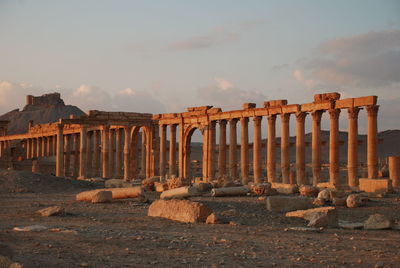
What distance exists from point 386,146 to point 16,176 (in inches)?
3445

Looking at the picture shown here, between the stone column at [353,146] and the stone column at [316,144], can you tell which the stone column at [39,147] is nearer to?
the stone column at [316,144]

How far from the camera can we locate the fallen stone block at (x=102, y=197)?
21.2m

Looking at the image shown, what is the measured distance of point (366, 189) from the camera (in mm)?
25547

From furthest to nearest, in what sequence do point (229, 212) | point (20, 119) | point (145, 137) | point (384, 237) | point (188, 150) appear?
point (20, 119) < point (145, 137) < point (188, 150) < point (229, 212) < point (384, 237)

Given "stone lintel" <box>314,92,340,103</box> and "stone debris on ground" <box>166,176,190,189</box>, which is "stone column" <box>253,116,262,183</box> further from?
"stone debris on ground" <box>166,176,190,189</box>

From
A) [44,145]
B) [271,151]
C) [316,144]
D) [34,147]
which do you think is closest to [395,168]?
[316,144]

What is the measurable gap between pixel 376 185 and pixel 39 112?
12582 centimetres

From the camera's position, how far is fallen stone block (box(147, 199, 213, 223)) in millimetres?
14984

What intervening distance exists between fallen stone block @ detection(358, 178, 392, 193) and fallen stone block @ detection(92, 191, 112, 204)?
38.9ft

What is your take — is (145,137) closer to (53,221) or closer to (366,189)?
(366,189)

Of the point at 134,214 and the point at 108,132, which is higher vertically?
the point at 108,132

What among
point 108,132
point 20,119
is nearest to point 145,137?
point 108,132

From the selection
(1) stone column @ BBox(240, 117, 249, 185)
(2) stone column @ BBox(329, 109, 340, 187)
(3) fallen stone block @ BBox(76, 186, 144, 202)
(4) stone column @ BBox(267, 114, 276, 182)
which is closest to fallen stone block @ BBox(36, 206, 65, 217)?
(3) fallen stone block @ BBox(76, 186, 144, 202)

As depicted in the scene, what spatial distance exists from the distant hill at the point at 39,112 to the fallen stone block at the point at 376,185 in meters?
116
